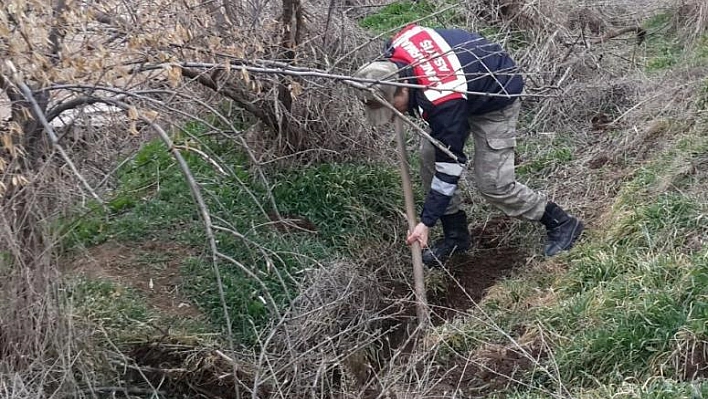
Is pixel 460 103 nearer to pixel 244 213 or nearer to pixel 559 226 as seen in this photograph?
pixel 559 226

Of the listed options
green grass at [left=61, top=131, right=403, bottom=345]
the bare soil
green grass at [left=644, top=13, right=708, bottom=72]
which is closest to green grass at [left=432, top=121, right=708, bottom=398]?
green grass at [left=61, top=131, right=403, bottom=345]

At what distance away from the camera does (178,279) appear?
5.57 metres

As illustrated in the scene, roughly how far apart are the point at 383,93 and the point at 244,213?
1.62 metres

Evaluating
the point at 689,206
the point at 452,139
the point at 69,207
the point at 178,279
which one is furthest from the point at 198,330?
the point at 689,206

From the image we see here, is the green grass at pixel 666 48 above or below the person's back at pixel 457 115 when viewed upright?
below

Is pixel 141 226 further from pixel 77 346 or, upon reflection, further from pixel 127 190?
pixel 77 346

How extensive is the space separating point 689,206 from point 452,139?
1436 mm

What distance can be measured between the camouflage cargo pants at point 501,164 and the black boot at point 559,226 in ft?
0.24

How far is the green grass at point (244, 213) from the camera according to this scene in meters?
5.54

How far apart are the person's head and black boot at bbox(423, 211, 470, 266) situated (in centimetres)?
99

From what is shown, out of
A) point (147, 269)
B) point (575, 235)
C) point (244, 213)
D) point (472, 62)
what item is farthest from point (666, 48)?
point (147, 269)

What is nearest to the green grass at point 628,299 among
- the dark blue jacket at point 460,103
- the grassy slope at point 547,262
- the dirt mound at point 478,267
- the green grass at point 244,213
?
the grassy slope at point 547,262

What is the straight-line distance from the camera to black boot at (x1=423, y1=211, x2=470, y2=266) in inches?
228

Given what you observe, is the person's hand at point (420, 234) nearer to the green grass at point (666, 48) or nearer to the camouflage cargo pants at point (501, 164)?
the camouflage cargo pants at point (501, 164)
